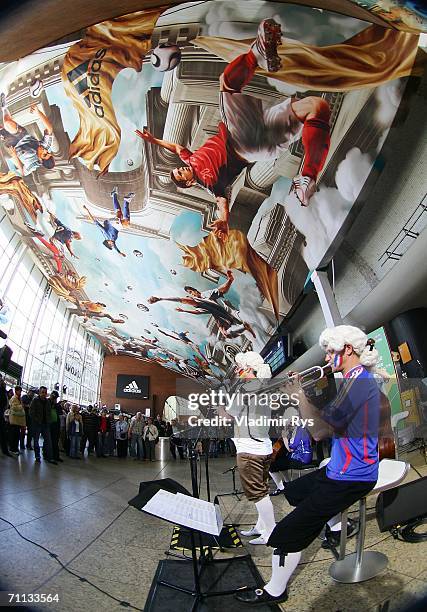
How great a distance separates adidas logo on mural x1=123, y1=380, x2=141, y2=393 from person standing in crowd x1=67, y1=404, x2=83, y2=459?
1.67 feet

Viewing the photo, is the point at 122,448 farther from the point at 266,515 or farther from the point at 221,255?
the point at 221,255

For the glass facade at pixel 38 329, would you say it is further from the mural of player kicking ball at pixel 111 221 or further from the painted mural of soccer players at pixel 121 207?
the painted mural of soccer players at pixel 121 207

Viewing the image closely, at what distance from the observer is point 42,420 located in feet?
2.80

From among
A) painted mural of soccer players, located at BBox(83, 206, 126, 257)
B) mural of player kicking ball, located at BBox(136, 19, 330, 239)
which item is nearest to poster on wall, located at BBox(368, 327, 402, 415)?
mural of player kicking ball, located at BBox(136, 19, 330, 239)

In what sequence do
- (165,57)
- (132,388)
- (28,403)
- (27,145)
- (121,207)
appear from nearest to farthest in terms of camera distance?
(28,403)
(132,388)
(165,57)
(27,145)
(121,207)

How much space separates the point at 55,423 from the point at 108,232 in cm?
363

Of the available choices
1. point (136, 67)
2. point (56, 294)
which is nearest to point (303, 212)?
point (136, 67)

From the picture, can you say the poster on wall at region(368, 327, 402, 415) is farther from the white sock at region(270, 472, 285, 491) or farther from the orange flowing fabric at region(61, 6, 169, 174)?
the orange flowing fabric at region(61, 6, 169, 174)

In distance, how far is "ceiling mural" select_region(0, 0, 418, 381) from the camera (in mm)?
1168

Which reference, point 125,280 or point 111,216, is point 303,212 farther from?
point 111,216

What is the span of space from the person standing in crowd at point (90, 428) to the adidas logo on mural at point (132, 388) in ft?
Answer: 1.54

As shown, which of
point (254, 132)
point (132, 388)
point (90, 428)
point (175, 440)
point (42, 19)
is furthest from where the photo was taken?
point (254, 132)

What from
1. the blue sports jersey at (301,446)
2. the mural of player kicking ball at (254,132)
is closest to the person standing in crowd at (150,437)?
the blue sports jersey at (301,446)

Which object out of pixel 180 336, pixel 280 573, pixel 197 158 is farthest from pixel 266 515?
pixel 197 158
